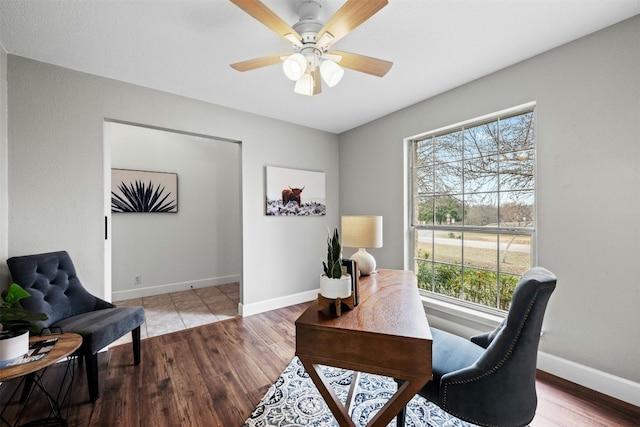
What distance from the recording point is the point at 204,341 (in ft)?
8.63

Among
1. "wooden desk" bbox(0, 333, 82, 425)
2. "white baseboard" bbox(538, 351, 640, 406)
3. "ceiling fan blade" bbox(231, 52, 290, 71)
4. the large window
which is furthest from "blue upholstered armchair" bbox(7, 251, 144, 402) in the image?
"white baseboard" bbox(538, 351, 640, 406)

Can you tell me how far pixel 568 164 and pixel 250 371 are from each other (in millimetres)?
2942

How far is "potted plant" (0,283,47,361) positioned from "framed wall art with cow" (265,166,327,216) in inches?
89.8

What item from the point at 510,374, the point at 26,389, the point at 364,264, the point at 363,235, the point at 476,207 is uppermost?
the point at 476,207

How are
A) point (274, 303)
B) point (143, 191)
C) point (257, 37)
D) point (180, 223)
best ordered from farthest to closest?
point (180, 223)
point (143, 191)
point (274, 303)
point (257, 37)

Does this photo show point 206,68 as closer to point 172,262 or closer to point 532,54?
point 532,54

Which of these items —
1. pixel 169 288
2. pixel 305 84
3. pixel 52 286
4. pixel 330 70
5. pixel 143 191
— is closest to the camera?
pixel 330 70

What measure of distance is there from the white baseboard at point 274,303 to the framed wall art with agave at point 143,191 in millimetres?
2204

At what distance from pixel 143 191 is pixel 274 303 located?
2.70m

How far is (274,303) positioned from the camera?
3.52 meters

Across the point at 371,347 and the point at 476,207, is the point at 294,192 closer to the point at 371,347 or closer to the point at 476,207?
the point at 476,207

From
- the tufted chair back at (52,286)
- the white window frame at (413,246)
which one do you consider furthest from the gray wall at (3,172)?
the white window frame at (413,246)

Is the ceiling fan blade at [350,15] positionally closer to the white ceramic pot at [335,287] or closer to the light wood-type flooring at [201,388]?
the white ceramic pot at [335,287]

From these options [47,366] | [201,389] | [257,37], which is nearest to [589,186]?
[257,37]
